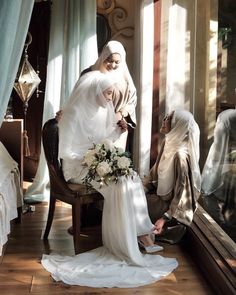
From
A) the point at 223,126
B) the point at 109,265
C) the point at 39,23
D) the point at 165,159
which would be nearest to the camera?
the point at 109,265

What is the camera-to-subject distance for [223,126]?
3176 millimetres

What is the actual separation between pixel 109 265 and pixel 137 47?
7.74ft

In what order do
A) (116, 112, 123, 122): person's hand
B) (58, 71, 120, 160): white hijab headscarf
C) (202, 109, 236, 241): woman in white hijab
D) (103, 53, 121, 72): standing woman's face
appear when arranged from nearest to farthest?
(202, 109, 236, 241): woman in white hijab, (58, 71, 120, 160): white hijab headscarf, (103, 53, 121, 72): standing woman's face, (116, 112, 123, 122): person's hand

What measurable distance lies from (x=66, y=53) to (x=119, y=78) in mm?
1058

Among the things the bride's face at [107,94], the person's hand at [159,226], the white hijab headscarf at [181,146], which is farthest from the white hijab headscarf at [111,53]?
the person's hand at [159,226]

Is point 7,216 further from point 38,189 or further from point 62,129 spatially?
point 38,189

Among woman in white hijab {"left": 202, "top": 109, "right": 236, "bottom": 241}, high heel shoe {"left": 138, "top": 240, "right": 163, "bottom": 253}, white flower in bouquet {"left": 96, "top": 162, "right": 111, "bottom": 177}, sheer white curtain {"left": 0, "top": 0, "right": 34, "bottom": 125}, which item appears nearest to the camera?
sheer white curtain {"left": 0, "top": 0, "right": 34, "bottom": 125}

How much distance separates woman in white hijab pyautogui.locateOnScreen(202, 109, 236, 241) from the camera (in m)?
3.01

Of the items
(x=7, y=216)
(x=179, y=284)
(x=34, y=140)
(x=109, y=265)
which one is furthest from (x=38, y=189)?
(x=179, y=284)

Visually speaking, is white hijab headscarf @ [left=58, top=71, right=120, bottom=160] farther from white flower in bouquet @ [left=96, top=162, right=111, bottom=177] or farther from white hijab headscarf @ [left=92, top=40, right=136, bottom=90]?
white flower in bouquet @ [left=96, top=162, right=111, bottom=177]

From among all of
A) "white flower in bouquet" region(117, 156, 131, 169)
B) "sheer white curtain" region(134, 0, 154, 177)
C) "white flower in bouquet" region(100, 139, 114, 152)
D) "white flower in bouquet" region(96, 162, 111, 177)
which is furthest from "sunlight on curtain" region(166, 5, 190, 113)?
"white flower in bouquet" region(96, 162, 111, 177)

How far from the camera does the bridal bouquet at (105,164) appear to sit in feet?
9.55

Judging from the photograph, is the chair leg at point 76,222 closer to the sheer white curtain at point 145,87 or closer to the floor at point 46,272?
the floor at point 46,272

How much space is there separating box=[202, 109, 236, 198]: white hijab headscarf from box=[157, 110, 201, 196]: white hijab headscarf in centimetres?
16
